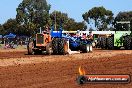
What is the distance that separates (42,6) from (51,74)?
94.8 metres

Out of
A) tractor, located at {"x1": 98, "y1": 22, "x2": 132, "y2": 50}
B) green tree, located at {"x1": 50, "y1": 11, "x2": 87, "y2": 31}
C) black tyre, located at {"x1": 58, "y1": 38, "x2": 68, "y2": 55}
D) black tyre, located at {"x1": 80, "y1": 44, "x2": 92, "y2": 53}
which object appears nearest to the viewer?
black tyre, located at {"x1": 58, "y1": 38, "x2": 68, "y2": 55}

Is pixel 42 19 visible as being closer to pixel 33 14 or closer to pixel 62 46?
pixel 33 14

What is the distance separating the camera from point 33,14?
353 ft

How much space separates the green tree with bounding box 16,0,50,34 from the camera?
349ft

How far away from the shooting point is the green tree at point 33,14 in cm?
10649

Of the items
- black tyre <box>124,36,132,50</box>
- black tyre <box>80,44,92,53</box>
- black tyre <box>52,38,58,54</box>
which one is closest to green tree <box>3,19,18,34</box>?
black tyre <box>124,36,132,50</box>

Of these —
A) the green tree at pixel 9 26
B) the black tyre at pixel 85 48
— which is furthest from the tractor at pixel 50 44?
the green tree at pixel 9 26

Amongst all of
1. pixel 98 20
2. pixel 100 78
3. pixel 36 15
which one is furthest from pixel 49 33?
pixel 98 20

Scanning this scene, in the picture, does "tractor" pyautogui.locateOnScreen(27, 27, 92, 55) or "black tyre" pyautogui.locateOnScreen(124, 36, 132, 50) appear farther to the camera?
"black tyre" pyautogui.locateOnScreen(124, 36, 132, 50)

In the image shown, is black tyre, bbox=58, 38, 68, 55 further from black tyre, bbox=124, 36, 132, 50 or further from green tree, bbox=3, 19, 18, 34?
green tree, bbox=3, 19, 18, 34

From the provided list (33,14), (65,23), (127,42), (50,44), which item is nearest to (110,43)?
(127,42)

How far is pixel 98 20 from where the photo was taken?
138500 mm

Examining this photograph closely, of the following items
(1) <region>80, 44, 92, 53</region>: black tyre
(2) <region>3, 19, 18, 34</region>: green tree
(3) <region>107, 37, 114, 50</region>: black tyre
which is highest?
(2) <region>3, 19, 18, 34</region>: green tree

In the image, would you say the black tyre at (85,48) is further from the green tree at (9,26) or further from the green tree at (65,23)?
the green tree at (9,26)
